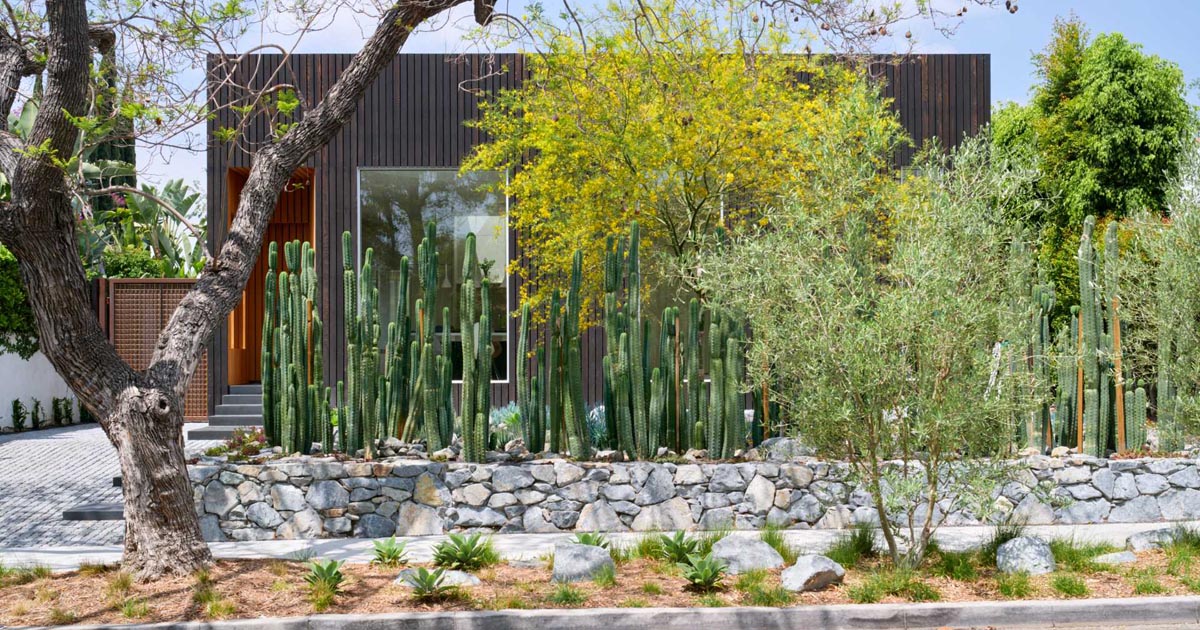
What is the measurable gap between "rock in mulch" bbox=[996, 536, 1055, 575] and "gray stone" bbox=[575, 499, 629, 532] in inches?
117

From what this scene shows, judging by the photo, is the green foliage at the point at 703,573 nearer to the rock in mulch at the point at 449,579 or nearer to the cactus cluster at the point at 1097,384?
the rock in mulch at the point at 449,579

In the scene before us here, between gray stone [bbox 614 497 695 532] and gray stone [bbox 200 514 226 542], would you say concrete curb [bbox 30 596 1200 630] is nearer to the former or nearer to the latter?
gray stone [bbox 614 497 695 532]

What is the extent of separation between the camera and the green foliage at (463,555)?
696cm

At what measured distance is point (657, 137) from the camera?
11.7 metres

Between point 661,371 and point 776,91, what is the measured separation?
4.95 meters

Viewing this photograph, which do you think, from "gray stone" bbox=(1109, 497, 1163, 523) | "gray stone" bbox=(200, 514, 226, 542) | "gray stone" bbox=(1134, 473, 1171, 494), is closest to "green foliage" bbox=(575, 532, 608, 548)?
"gray stone" bbox=(200, 514, 226, 542)

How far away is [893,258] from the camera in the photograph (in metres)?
6.86

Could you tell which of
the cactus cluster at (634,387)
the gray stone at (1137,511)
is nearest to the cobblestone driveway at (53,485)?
the cactus cluster at (634,387)

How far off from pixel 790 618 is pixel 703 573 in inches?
23.9

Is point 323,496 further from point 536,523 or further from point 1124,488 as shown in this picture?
point 1124,488

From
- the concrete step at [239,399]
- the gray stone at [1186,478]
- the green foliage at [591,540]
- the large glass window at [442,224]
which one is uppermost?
the large glass window at [442,224]

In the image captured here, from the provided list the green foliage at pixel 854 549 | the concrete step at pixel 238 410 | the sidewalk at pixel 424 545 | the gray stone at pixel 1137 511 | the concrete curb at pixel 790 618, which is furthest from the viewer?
the concrete step at pixel 238 410

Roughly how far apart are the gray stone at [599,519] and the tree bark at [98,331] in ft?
9.73

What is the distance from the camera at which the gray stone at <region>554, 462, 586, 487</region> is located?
8.70 metres
